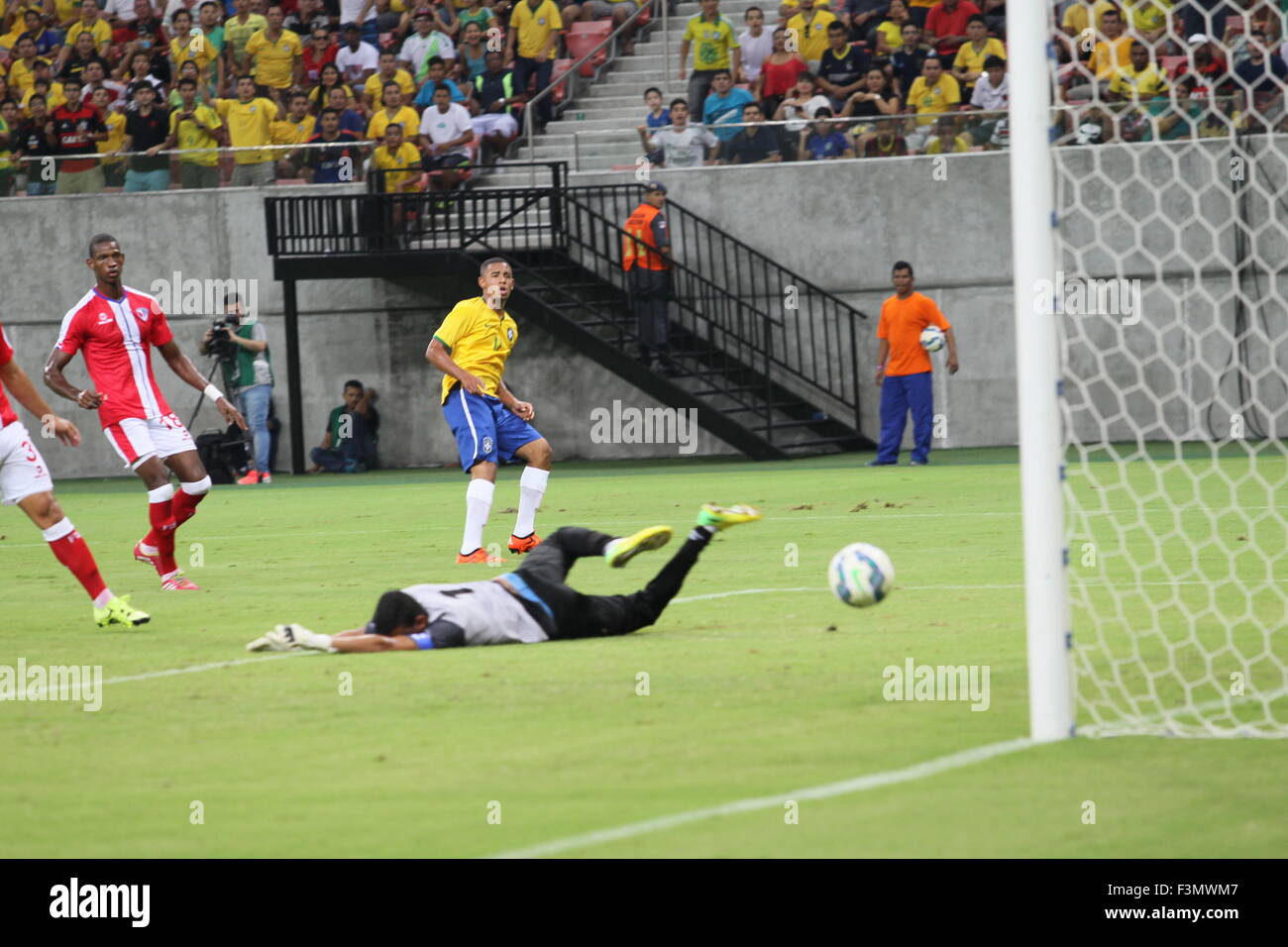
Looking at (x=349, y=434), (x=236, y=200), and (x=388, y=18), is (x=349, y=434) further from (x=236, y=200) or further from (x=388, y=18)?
(x=388, y=18)

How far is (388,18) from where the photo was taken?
29.3 meters

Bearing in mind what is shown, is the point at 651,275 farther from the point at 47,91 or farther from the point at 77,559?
the point at 77,559

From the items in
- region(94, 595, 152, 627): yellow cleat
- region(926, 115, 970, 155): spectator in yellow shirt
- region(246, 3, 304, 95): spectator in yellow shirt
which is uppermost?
region(246, 3, 304, 95): spectator in yellow shirt

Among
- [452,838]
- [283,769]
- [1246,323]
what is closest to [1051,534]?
[452,838]

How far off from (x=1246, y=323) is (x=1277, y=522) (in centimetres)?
1081

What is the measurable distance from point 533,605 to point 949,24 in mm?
18540

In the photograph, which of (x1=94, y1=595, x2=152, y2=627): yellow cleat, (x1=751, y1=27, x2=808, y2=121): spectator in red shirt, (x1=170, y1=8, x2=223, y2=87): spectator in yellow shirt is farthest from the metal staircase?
(x1=94, y1=595, x2=152, y2=627): yellow cleat

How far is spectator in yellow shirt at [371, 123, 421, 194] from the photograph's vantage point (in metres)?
25.6

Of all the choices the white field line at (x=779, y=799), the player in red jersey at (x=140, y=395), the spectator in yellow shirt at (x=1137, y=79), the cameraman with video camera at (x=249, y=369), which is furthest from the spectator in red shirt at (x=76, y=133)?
the white field line at (x=779, y=799)

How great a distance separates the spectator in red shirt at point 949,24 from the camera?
82.1 ft

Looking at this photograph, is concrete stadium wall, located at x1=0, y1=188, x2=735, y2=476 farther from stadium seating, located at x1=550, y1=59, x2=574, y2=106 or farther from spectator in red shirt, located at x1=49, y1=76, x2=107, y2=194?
stadium seating, located at x1=550, y1=59, x2=574, y2=106

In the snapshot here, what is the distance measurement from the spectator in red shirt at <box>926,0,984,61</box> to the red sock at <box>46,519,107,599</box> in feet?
58.9

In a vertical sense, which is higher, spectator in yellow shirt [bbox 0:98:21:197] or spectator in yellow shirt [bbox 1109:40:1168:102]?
spectator in yellow shirt [bbox 0:98:21:197]

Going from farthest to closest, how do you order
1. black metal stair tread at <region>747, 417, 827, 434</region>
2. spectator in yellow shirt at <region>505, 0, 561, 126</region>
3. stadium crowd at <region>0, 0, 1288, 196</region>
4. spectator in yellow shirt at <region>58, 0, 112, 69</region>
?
spectator in yellow shirt at <region>58, 0, 112, 69</region> → spectator in yellow shirt at <region>505, 0, 561, 126</region> → stadium crowd at <region>0, 0, 1288, 196</region> → black metal stair tread at <region>747, 417, 827, 434</region>
